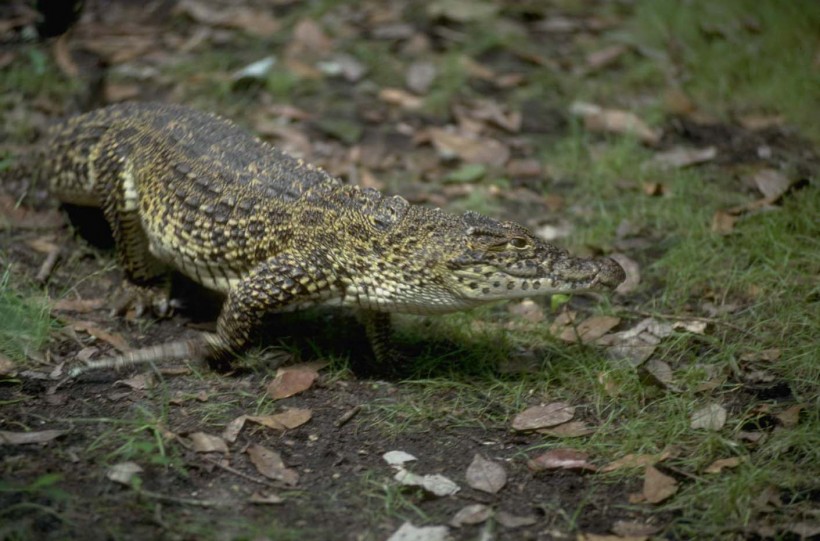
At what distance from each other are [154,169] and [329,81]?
9.82ft

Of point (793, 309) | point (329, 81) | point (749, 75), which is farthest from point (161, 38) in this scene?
point (793, 309)

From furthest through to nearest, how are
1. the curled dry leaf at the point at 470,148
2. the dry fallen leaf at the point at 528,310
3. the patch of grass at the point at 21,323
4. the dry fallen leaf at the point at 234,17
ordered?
the dry fallen leaf at the point at 234,17 → the curled dry leaf at the point at 470,148 → the dry fallen leaf at the point at 528,310 → the patch of grass at the point at 21,323

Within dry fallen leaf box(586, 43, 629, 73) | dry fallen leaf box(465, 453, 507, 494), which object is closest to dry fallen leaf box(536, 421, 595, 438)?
dry fallen leaf box(465, 453, 507, 494)

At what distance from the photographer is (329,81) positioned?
781 centimetres

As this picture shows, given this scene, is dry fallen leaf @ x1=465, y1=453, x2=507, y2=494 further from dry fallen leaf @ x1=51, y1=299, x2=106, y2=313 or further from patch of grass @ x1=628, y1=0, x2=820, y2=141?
patch of grass @ x1=628, y1=0, x2=820, y2=141

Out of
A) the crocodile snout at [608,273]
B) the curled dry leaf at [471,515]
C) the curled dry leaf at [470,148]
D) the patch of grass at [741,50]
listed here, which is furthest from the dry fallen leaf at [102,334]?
the patch of grass at [741,50]

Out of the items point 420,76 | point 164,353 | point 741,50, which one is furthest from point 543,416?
point 741,50

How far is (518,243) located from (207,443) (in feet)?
5.85

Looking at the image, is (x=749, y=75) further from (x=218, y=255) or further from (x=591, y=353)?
(x=218, y=255)

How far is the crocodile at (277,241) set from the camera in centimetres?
445

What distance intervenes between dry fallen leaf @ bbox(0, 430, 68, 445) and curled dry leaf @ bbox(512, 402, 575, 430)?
216 centimetres

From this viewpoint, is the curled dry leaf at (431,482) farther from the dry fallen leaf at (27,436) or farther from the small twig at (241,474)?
the dry fallen leaf at (27,436)

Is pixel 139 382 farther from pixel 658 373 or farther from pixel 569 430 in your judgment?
pixel 658 373

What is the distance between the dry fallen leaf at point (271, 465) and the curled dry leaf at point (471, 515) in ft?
2.42
